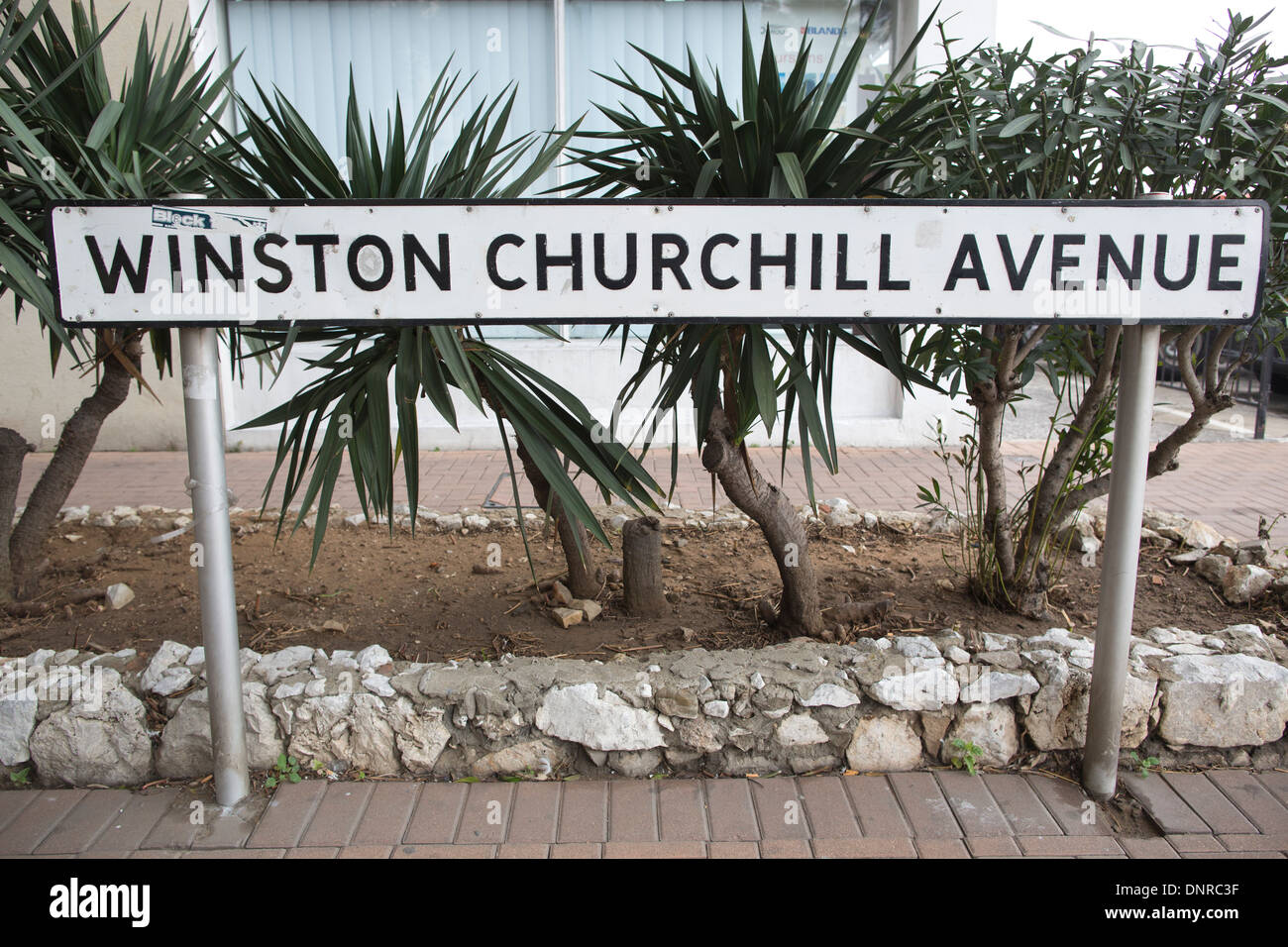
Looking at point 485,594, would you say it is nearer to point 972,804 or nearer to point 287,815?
point 287,815

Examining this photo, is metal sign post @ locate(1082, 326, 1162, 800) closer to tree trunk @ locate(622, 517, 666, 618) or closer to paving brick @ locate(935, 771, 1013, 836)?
paving brick @ locate(935, 771, 1013, 836)

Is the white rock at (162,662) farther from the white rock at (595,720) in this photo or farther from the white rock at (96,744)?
the white rock at (595,720)

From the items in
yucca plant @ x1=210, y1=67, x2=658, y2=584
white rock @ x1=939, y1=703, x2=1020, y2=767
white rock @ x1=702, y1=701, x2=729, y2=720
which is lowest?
white rock @ x1=939, y1=703, x2=1020, y2=767

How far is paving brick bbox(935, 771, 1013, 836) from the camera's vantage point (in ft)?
8.11

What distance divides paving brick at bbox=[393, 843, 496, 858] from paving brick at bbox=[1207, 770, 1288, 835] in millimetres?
2052

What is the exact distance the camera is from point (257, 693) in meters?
2.67

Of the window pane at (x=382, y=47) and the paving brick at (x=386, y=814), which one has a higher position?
the window pane at (x=382, y=47)

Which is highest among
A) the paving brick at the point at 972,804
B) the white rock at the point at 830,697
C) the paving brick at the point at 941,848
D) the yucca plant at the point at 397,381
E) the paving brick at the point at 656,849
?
the yucca plant at the point at 397,381

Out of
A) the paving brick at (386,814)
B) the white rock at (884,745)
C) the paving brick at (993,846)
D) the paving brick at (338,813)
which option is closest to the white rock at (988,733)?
the white rock at (884,745)

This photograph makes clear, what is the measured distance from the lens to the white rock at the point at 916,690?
2.67 meters

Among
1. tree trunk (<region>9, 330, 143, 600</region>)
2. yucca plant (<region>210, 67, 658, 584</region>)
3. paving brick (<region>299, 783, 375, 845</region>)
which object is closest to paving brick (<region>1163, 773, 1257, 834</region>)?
yucca plant (<region>210, 67, 658, 584</region>)

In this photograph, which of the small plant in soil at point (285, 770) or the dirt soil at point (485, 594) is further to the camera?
the dirt soil at point (485, 594)

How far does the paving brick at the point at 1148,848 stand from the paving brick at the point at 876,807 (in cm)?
55

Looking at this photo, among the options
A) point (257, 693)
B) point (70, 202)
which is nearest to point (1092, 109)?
point (70, 202)
